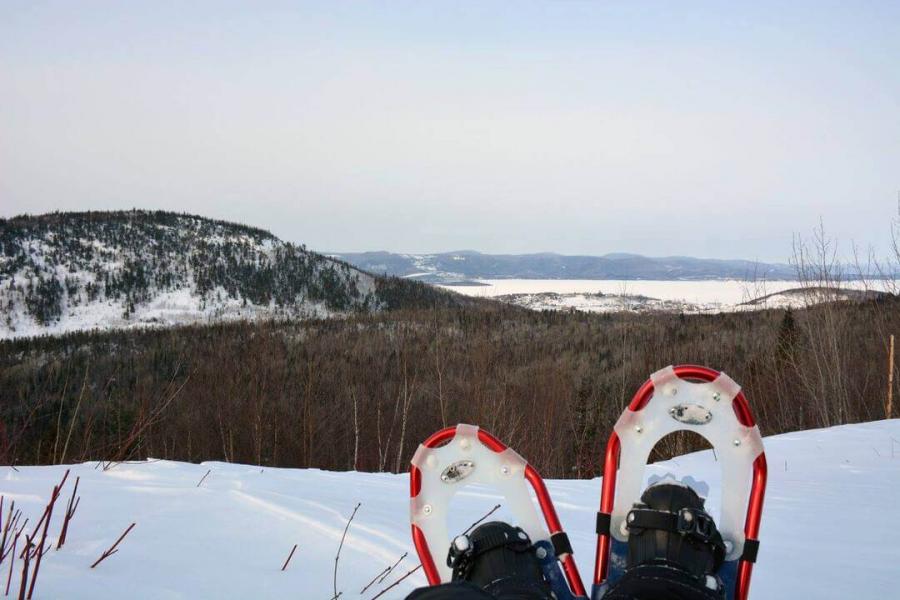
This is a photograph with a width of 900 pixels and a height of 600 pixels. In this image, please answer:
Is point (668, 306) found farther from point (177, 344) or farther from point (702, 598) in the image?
point (702, 598)

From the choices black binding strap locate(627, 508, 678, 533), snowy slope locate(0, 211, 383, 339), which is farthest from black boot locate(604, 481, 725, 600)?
snowy slope locate(0, 211, 383, 339)

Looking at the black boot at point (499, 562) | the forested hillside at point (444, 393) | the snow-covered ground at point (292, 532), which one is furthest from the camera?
the forested hillside at point (444, 393)

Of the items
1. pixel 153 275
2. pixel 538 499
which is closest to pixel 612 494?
pixel 538 499

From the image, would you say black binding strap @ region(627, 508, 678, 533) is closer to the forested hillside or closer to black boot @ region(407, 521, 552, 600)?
black boot @ region(407, 521, 552, 600)

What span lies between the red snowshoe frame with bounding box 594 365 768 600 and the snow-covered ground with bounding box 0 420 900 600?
1.27ft

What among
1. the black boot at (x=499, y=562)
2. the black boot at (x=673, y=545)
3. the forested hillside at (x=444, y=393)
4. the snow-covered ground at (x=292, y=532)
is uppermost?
the black boot at (x=673, y=545)

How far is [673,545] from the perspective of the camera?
163 centimetres

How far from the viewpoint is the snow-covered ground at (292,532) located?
1.81 metres

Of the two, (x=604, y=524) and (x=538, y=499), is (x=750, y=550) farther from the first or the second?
(x=538, y=499)

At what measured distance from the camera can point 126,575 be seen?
5.78 feet

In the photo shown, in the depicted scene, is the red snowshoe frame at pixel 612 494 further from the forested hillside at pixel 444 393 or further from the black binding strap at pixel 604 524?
the forested hillside at pixel 444 393

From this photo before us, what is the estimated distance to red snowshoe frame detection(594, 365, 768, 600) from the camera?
1.83 metres

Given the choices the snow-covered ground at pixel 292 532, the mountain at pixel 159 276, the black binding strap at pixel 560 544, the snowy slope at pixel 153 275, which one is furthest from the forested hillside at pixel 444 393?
the mountain at pixel 159 276

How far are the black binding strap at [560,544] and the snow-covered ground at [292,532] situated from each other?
0.47m
